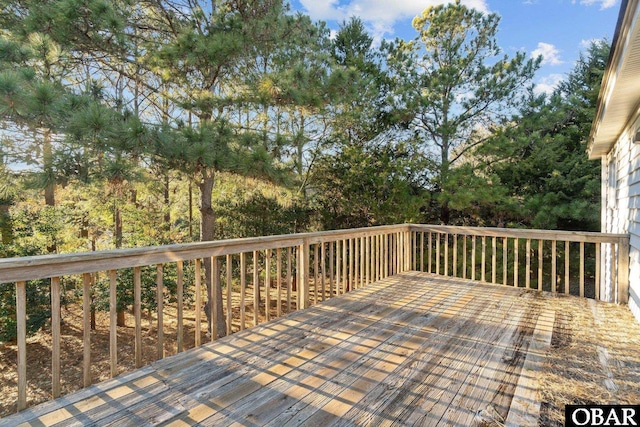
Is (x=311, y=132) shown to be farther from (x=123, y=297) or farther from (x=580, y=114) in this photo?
(x=580, y=114)

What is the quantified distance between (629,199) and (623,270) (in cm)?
81

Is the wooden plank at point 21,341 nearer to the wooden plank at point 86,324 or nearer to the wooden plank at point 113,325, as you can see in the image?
the wooden plank at point 86,324

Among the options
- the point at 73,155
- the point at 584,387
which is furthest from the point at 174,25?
the point at 584,387

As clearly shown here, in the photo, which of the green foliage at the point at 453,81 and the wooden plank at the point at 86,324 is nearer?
the wooden plank at the point at 86,324

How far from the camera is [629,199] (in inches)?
150

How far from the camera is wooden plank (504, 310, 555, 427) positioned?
1.73 metres

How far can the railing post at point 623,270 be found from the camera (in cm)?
376

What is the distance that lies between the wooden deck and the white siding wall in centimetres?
105

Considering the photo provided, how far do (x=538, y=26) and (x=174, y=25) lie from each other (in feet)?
29.9

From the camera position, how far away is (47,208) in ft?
27.1

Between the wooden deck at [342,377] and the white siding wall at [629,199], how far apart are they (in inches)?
41.3

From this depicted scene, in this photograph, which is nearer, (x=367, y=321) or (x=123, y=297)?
(x=367, y=321)

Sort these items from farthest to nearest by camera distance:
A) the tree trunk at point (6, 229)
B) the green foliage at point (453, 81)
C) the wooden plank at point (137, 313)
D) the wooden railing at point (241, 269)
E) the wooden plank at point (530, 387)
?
the green foliage at point (453, 81) < the tree trunk at point (6, 229) < the wooden plank at point (137, 313) < the wooden railing at point (241, 269) < the wooden plank at point (530, 387)

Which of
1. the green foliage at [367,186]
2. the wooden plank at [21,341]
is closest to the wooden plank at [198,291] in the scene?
the wooden plank at [21,341]
